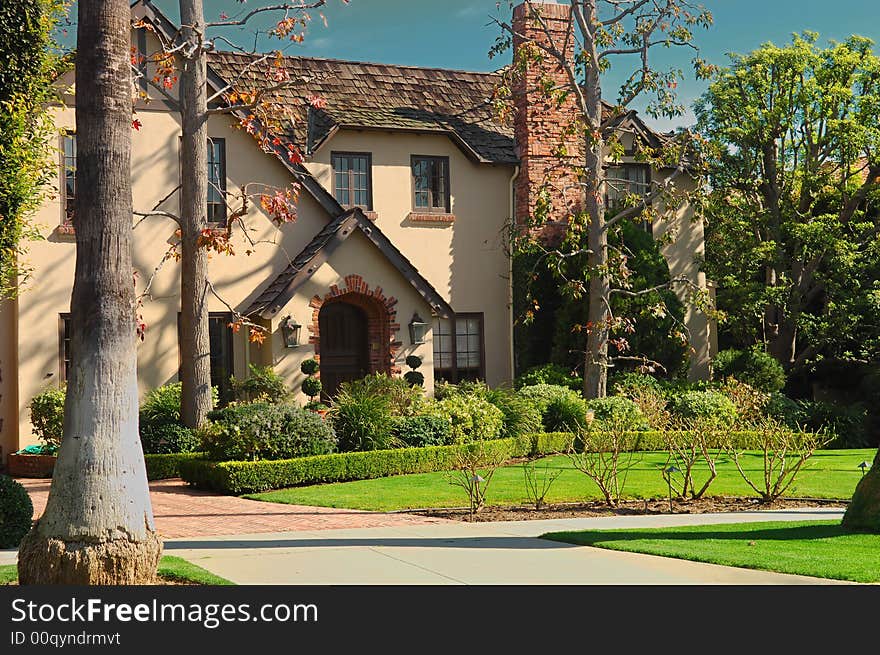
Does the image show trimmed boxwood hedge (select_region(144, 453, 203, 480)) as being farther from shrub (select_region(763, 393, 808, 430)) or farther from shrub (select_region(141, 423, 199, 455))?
shrub (select_region(763, 393, 808, 430))

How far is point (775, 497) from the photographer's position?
46.6ft

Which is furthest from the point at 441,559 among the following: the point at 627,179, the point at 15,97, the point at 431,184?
the point at 627,179

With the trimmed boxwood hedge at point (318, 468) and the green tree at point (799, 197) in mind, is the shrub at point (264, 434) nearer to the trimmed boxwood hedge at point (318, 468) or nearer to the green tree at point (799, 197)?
the trimmed boxwood hedge at point (318, 468)

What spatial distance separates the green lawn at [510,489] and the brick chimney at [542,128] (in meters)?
9.14

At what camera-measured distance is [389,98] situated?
1030 inches

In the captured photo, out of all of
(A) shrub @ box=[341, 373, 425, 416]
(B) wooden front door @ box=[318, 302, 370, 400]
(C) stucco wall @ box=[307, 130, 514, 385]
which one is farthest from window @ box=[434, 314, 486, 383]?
(A) shrub @ box=[341, 373, 425, 416]

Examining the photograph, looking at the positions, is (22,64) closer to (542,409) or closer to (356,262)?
(356,262)

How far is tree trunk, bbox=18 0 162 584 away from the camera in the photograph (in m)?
7.68

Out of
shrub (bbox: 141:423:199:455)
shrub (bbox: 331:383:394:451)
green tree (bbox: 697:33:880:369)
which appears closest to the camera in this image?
shrub (bbox: 331:383:394:451)

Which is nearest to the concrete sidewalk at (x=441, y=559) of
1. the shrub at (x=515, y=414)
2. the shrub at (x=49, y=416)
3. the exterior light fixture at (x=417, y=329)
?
the shrub at (x=515, y=414)

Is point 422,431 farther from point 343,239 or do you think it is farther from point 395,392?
point 343,239

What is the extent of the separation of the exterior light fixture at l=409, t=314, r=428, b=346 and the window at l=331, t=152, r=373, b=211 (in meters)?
3.11
